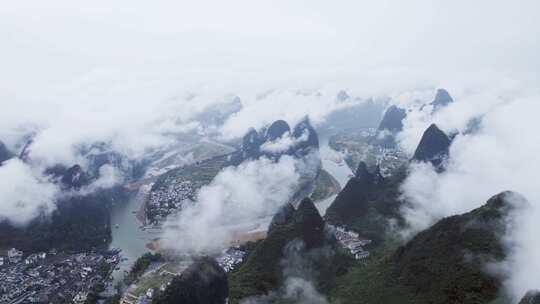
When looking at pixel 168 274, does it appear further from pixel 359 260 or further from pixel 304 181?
pixel 304 181

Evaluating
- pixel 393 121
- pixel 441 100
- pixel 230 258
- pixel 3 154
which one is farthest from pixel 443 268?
pixel 441 100

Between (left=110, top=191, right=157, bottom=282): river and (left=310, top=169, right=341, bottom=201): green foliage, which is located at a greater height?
(left=310, top=169, right=341, bottom=201): green foliage

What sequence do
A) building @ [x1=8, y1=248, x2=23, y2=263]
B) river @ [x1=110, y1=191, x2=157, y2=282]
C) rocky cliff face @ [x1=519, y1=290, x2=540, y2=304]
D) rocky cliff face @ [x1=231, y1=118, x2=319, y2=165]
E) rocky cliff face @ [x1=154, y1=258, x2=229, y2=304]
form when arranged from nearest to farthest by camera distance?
rocky cliff face @ [x1=519, y1=290, x2=540, y2=304] → rocky cliff face @ [x1=154, y1=258, x2=229, y2=304] → building @ [x1=8, y1=248, x2=23, y2=263] → river @ [x1=110, y1=191, x2=157, y2=282] → rocky cliff face @ [x1=231, y1=118, x2=319, y2=165]

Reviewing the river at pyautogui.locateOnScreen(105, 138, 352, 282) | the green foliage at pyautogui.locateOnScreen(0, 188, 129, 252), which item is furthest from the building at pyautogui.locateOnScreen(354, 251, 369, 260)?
the green foliage at pyautogui.locateOnScreen(0, 188, 129, 252)

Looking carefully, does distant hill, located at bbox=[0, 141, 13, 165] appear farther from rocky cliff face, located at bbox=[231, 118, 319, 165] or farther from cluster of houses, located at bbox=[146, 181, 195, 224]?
rocky cliff face, located at bbox=[231, 118, 319, 165]

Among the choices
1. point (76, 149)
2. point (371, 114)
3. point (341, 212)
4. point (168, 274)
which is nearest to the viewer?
point (168, 274)

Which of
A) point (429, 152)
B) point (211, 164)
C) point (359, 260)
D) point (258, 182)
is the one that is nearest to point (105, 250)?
point (258, 182)

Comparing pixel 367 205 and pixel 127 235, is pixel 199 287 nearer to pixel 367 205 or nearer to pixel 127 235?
pixel 367 205
